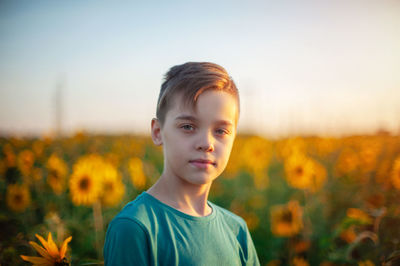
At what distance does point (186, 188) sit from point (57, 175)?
2.30 m

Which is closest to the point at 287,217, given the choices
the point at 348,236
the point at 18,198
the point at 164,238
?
the point at 348,236

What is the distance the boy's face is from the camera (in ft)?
3.38

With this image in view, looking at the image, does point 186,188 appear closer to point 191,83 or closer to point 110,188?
point 191,83

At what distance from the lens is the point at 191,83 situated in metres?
1.07

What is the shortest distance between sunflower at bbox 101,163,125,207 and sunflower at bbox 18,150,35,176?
33.6 inches

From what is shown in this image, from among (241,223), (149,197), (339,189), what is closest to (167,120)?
(149,197)

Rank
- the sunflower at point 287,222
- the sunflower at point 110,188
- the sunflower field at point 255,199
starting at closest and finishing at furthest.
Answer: the sunflower field at point 255,199
the sunflower at point 287,222
the sunflower at point 110,188

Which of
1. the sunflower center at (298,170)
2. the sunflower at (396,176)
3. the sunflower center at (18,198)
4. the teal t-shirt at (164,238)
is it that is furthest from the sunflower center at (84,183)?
the sunflower at (396,176)

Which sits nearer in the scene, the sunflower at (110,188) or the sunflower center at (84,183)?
the sunflower center at (84,183)

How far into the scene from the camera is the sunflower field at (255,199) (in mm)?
1926

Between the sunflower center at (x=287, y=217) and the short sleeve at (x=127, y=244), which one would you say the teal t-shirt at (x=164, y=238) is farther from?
the sunflower center at (x=287, y=217)

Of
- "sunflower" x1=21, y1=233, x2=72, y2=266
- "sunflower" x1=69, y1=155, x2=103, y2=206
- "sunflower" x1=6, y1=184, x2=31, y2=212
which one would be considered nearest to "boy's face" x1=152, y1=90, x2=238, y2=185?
"sunflower" x1=21, y1=233, x2=72, y2=266

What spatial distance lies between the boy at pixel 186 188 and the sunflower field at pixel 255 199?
1.90ft

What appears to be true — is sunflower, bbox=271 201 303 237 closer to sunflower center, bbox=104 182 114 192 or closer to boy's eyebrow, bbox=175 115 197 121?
sunflower center, bbox=104 182 114 192
